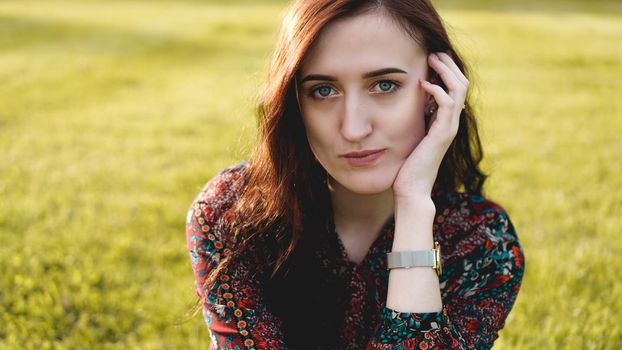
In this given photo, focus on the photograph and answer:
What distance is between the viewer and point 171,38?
16.7m

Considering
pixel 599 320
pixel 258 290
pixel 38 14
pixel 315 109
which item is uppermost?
pixel 38 14

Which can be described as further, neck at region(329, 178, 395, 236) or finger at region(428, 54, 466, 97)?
neck at region(329, 178, 395, 236)

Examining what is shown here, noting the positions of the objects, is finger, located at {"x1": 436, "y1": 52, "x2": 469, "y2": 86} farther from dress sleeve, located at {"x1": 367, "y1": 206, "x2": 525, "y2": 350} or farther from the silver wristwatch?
the silver wristwatch

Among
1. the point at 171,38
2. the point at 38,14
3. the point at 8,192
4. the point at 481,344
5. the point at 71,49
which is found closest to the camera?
the point at 481,344

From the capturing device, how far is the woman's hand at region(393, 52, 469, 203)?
231cm

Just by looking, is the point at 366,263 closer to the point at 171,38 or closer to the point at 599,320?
the point at 599,320

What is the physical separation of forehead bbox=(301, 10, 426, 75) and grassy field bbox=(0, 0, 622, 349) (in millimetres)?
693

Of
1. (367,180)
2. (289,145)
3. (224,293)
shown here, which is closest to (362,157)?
(367,180)

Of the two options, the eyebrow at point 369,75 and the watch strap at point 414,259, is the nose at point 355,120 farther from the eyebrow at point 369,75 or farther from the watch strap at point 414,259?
the watch strap at point 414,259

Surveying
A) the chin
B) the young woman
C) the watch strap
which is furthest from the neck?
the watch strap

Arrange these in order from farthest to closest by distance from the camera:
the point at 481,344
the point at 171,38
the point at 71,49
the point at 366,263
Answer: the point at 171,38
the point at 71,49
the point at 366,263
the point at 481,344

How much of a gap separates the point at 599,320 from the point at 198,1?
27.0 metres

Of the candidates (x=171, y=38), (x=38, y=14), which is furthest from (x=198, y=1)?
(x=171, y=38)

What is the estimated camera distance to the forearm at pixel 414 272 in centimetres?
218
